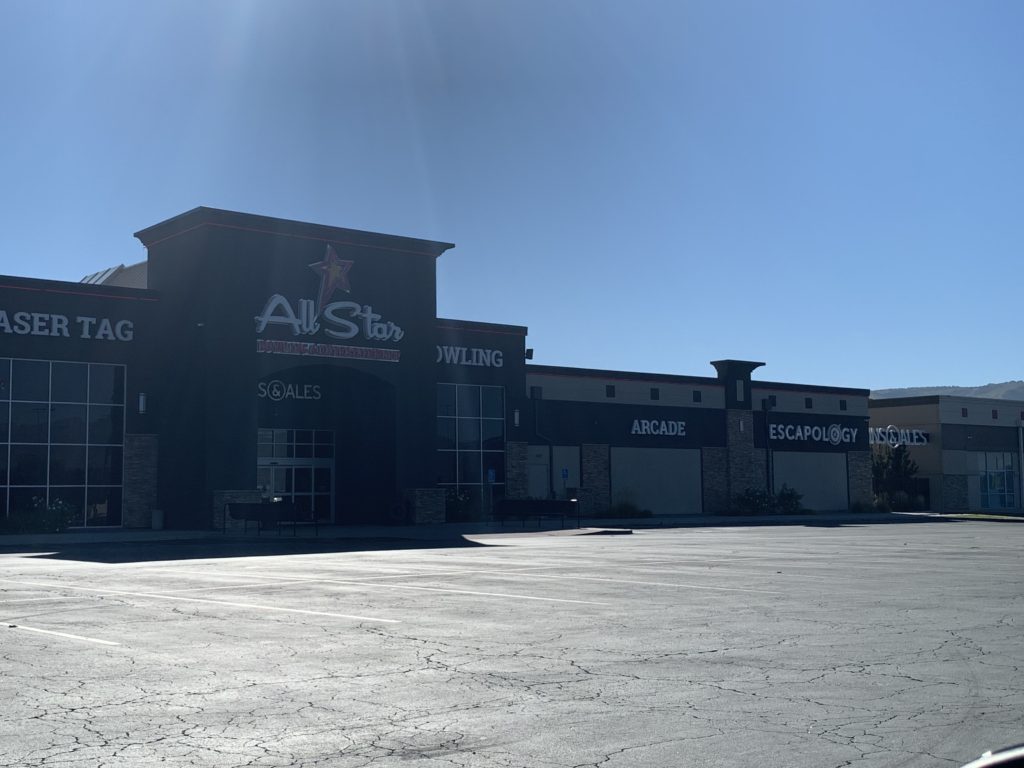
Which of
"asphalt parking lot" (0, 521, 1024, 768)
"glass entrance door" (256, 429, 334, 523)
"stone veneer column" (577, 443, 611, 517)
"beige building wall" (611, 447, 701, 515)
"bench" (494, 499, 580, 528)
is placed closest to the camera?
"asphalt parking lot" (0, 521, 1024, 768)

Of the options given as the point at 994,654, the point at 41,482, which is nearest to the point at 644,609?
the point at 994,654

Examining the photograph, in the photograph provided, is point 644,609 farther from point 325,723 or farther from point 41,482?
point 41,482

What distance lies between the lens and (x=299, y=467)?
48.8 metres

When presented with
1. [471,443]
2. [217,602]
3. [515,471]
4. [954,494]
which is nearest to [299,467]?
[471,443]

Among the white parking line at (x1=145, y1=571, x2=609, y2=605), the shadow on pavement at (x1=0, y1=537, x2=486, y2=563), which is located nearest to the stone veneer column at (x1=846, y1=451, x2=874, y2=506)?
the shadow on pavement at (x1=0, y1=537, x2=486, y2=563)

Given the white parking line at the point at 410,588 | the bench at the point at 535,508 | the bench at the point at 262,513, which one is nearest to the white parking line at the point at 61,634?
the white parking line at the point at 410,588

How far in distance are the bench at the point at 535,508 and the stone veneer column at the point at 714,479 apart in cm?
1443

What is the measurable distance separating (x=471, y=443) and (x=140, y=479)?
14.7 meters

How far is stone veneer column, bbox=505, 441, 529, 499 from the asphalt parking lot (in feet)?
105

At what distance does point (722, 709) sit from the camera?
8062mm

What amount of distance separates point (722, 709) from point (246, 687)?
3631 millimetres

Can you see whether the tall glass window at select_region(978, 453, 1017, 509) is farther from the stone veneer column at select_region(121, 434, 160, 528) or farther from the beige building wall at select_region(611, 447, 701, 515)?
the stone veneer column at select_region(121, 434, 160, 528)

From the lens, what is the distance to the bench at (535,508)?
151 ft

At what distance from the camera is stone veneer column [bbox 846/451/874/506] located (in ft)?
228
